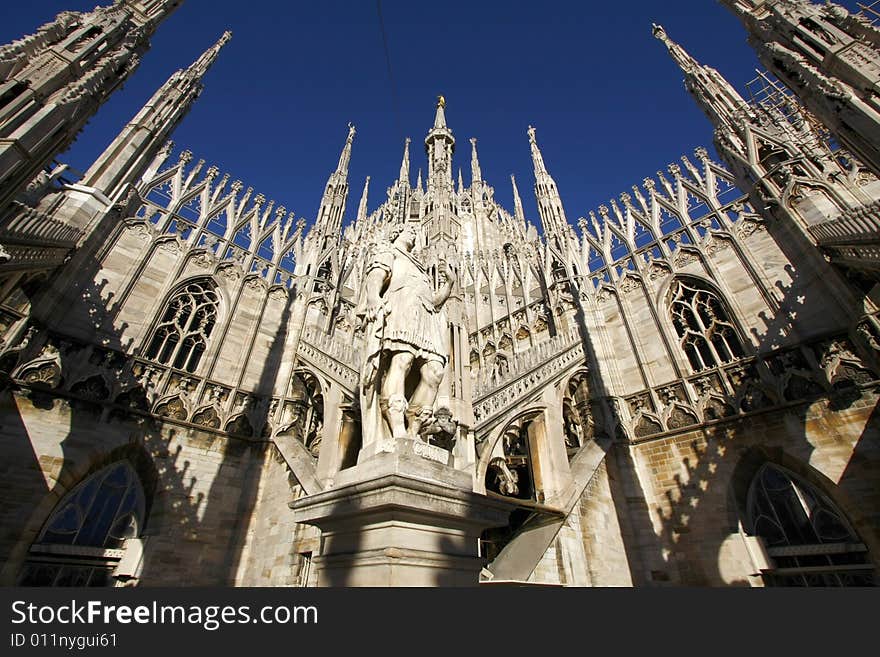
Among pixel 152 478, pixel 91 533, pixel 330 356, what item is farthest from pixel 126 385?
pixel 330 356

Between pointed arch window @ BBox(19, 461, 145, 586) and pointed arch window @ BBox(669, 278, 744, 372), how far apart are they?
16.5 m

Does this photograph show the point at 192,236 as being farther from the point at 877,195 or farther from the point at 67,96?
the point at 877,195

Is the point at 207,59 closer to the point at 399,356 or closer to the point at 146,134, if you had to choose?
the point at 146,134

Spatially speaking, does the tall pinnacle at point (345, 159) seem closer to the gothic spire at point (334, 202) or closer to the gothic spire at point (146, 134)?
the gothic spire at point (334, 202)

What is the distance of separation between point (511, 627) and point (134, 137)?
58.5 feet

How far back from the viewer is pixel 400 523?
3.45 m

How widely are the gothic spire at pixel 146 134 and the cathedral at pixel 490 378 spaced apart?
0.12 m

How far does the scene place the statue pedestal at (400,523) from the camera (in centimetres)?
334

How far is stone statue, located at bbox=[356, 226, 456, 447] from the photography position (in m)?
4.34

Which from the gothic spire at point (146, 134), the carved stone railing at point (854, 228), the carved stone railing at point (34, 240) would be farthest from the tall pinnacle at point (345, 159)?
the carved stone railing at point (854, 228)

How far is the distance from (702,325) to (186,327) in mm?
16514

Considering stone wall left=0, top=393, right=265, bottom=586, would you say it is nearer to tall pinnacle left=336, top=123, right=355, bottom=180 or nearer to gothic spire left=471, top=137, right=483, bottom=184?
tall pinnacle left=336, top=123, right=355, bottom=180

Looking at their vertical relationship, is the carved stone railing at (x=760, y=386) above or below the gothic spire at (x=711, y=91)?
below

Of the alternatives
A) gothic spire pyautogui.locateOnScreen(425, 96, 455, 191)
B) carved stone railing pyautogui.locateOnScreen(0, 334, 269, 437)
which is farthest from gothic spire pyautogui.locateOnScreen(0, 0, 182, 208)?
gothic spire pyautogui.locateOnScreen(425, 96, 455, 191)
